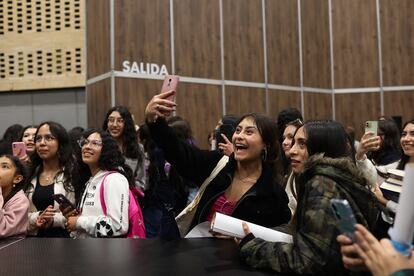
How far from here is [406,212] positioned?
3.89ft

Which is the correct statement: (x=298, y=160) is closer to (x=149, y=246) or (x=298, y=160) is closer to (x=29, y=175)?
(x=149, y=246)

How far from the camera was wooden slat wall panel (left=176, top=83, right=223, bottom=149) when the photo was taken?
7.74 metres

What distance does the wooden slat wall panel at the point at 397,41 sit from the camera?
9.71 metres

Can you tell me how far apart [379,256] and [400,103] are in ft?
30.2

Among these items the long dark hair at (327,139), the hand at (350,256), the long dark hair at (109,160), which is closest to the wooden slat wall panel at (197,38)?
the long dark hair at (109,160)

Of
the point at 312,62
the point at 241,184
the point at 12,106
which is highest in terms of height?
the point at 312,62

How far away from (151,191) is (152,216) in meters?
0.20

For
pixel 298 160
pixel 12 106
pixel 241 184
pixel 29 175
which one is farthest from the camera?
pixel 12 106

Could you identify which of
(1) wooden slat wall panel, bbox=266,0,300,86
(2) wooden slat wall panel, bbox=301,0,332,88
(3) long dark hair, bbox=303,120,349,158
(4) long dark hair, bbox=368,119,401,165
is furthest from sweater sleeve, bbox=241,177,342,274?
(2) wooden slat wall panel, bbox=301,0,332,88

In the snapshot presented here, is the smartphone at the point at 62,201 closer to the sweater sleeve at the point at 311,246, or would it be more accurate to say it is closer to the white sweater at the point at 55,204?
the white sweater at the point at 55,204

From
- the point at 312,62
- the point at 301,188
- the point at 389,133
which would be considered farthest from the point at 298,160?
the point at 312,62

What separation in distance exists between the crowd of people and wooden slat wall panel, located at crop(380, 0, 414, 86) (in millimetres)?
5806

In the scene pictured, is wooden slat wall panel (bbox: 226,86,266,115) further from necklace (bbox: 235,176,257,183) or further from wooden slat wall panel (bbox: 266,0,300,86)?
necklace (bbox: 235,176,257,183)

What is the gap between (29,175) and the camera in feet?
11.3
